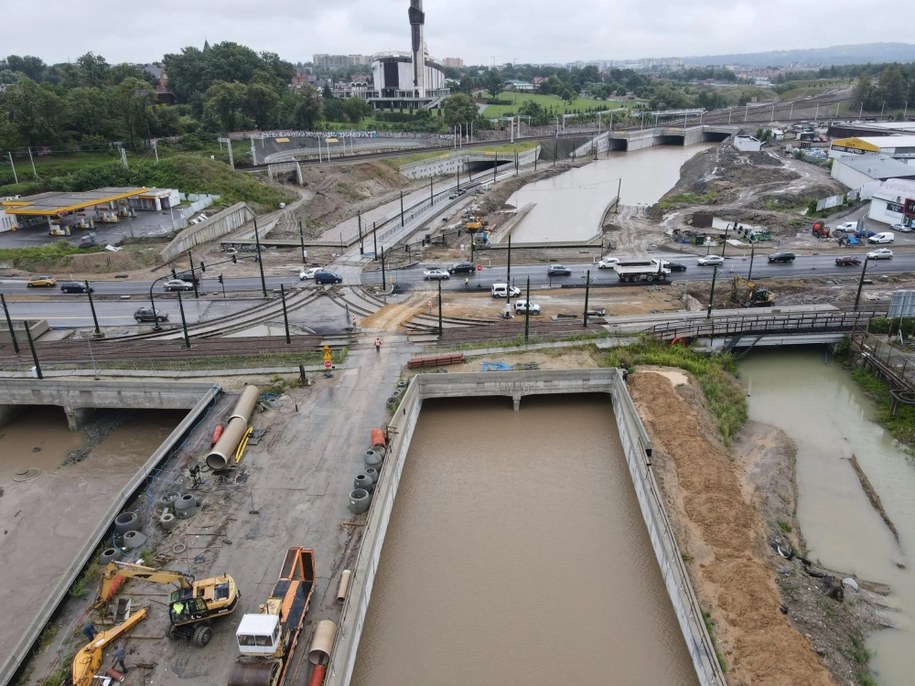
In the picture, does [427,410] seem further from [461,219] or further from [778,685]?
[461,219]

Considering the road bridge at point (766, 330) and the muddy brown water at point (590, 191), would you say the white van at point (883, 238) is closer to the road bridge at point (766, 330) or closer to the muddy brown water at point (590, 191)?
the road bridge at point (766, 330)

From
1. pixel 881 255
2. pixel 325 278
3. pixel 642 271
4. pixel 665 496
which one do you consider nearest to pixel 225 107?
pixel 325 278

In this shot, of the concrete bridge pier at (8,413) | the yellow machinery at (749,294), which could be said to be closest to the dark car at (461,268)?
the yellow machinery at (749,294)

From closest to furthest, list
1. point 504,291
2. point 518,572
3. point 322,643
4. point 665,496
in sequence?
point 322,643, point 518,572, point 665,496, point 504,291

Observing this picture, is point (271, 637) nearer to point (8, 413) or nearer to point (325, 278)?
point (8, 413)

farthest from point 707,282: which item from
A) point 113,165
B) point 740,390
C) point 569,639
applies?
point 113,165
